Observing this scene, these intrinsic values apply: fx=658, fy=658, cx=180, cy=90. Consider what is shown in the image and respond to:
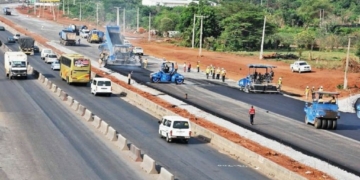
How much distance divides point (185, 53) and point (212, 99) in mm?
56237

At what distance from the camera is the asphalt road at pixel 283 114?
4081cm

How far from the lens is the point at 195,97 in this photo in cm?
6488

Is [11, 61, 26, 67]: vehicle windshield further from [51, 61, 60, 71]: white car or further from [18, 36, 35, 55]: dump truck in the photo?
[18, 36, 35, 55]: dump truck

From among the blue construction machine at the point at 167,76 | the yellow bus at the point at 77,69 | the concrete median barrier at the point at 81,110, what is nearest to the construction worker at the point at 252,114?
the concrete median barrier at the point at 81,110

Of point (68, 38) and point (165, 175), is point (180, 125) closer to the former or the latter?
point (165, 175)

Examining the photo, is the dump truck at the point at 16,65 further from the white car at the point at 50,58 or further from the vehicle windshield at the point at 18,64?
the white car at the point at 50,58

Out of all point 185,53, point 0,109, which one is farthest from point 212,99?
point 185,53

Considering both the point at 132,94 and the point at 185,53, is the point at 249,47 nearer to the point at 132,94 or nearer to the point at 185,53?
the point at 185,53

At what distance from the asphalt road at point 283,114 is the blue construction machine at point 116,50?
7.93 feet

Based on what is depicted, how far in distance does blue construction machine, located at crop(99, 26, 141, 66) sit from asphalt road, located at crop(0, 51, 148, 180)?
100ft

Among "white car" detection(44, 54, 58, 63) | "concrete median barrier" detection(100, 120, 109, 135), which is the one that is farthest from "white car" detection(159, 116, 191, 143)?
"white car" detection(44, 54, 58, 63)

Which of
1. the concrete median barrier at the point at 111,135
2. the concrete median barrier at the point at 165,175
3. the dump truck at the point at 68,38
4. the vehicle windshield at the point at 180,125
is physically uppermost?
the dump truck at the point at 68,38

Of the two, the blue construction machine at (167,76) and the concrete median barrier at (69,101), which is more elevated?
the blue construction machine at (167,76)

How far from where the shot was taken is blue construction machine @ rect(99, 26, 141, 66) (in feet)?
294
